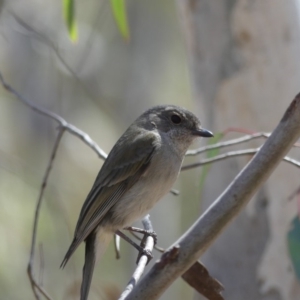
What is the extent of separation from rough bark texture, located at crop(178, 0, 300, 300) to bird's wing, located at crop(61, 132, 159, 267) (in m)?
1.10

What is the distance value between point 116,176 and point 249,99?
4.57ft

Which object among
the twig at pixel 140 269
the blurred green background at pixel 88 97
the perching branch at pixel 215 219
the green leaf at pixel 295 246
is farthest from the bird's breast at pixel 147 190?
the blurred green background at pixel 88 97

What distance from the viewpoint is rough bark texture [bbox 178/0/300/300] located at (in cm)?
387

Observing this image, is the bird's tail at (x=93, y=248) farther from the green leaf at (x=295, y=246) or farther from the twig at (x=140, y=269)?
the green leaf at (x=295, y=246)

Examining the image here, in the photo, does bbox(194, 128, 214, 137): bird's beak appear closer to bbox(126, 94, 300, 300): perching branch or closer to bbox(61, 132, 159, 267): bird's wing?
bbox(61, 132, 159, 267): bird's wing

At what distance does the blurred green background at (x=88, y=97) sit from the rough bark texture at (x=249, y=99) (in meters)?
2.69

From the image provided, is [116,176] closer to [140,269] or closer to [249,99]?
[140,269]

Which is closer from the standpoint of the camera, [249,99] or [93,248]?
[93,248]

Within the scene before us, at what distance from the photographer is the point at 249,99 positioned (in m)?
4.02

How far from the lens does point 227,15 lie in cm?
414

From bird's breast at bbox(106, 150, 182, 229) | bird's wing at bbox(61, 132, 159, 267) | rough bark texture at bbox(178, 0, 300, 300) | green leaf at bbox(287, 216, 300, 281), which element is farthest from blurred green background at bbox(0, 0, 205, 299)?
bird's breast at bbox(106, 150, 182, 229)

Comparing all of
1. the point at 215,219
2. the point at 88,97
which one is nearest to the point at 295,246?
the point at 215,219

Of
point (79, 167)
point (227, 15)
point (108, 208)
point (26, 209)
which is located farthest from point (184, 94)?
point (108, 208)

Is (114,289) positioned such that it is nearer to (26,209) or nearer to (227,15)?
(227,15)
